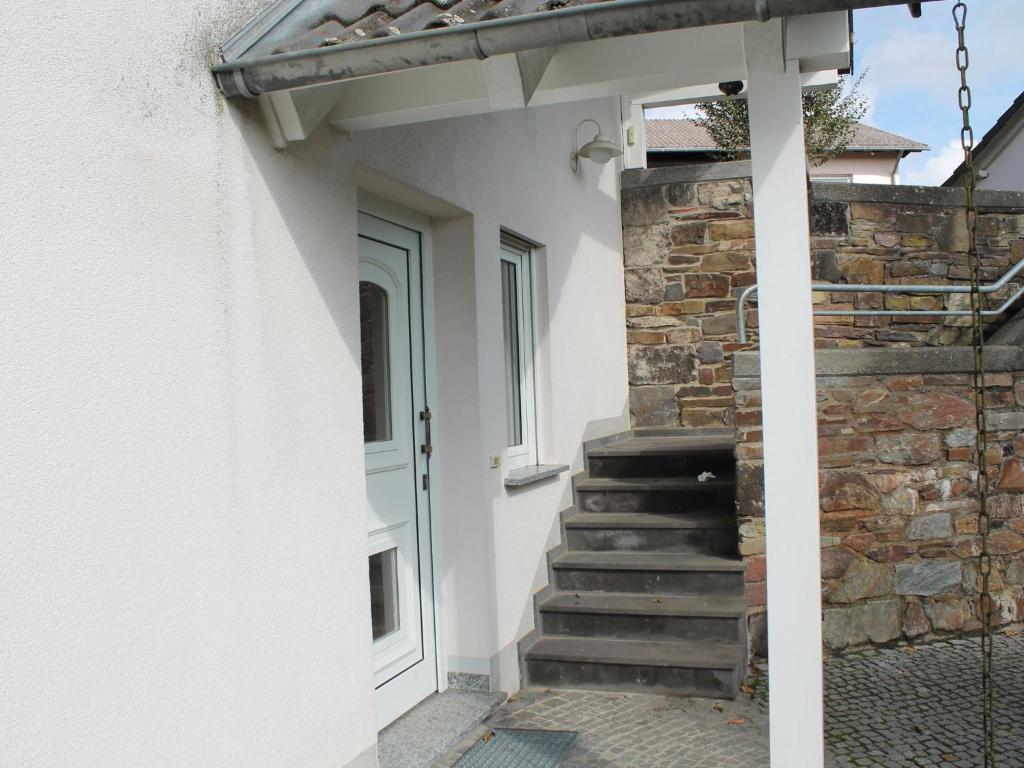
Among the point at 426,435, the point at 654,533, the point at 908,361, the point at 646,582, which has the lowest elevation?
the point at 646,582

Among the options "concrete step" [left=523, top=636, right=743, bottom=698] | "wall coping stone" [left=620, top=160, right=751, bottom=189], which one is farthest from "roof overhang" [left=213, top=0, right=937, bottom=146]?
"wall coping stone" [left=620, top=160, right=751, bottom=189]

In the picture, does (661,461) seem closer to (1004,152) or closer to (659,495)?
(659,495)

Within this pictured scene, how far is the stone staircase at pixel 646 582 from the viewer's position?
207 inches

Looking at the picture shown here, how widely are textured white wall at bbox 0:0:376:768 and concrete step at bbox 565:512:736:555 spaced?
2.90 m

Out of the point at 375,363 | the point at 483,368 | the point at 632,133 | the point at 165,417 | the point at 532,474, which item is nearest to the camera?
the point at 165,417

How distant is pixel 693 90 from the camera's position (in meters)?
8.27

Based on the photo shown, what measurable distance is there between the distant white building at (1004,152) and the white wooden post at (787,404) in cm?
1483

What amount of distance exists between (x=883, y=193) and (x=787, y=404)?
564 centimetres

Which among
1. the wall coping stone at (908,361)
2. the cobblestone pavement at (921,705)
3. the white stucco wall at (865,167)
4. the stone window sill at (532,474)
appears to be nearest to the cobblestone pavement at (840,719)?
the cobblestone pavement at (921,705)

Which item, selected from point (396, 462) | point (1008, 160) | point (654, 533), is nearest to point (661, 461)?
point (654, 533)

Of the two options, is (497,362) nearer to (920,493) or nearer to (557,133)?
(557,133)

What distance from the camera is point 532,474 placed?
5.68 meters

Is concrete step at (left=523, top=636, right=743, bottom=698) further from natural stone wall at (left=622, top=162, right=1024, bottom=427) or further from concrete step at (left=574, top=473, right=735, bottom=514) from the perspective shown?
natural stone wall at (left=622, top=162, right=1024, bottom=427)

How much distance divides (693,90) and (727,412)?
286 centimetres
